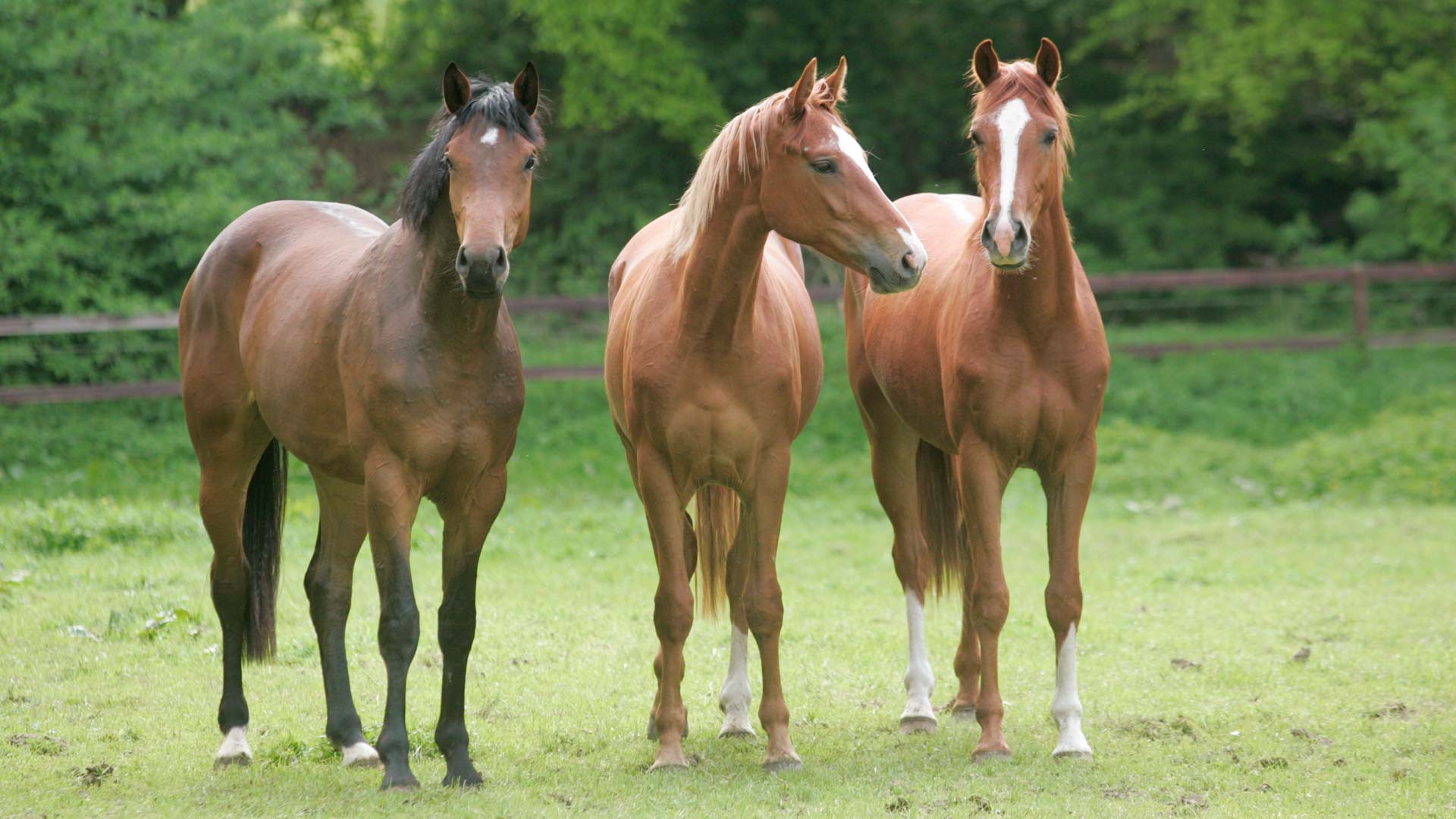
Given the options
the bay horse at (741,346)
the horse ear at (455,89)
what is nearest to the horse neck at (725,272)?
the bay horse at (741,346)

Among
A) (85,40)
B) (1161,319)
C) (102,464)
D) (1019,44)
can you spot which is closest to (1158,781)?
(102,464)

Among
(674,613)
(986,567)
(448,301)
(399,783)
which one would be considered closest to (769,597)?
(674,613)

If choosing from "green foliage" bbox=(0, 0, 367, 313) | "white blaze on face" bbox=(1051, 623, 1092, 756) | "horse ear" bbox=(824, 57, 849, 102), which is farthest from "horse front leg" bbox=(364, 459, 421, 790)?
"green foliage" bbox=(0, 0, 367, 313)

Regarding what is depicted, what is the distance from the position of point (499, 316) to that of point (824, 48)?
18.0m

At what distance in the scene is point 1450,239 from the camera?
763 inches

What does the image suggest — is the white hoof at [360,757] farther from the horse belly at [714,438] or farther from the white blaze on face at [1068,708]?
the white blaze on face at [1068,708]

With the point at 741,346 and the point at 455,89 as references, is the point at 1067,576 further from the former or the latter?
the point at 455,89

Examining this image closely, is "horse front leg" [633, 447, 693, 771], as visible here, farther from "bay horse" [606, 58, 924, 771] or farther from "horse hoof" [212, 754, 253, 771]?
"horse hoof" [212, 754, 253, 771]

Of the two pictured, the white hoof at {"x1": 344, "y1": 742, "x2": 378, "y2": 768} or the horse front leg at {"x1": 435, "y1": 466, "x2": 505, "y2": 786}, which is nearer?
the horse front leg at {"x1": 435, "y1": 466, "x2": 505, "y2": 786}

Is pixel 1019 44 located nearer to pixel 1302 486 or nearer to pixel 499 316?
pixel 1302 486

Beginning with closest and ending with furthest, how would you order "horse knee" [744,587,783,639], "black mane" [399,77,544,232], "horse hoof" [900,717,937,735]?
"black mane" [399,77,544,232], "horse knee" [744,587,783,639], "horse hoof" [900,717,937,735]

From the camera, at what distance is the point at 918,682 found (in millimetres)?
5777

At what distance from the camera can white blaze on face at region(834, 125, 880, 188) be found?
4.70 meters

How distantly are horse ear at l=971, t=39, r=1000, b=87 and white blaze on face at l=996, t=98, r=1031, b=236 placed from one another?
9.4 inches
